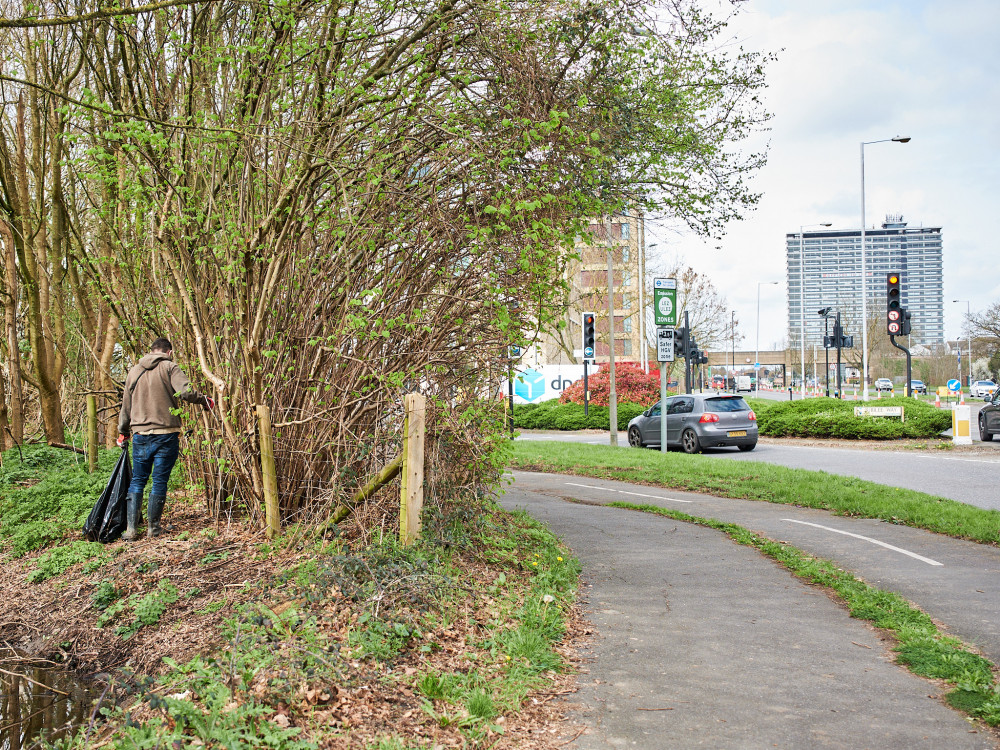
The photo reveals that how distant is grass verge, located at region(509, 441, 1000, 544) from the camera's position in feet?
34.1

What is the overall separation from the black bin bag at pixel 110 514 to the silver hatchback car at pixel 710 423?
57.0ft

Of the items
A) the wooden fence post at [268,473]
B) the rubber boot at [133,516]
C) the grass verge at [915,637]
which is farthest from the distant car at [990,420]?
the rubber boot at [133,516]

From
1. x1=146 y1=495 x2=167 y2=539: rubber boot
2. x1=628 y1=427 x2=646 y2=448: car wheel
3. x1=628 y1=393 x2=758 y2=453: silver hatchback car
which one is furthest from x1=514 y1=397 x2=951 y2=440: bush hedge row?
x1=146 y1=495 x2=167 y2=539: rubber boot

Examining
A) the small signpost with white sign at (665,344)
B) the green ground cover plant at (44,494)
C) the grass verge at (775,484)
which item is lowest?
the grass verge at (775,484)

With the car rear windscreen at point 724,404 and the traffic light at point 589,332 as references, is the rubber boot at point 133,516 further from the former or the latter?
the traffic light at point 589,332

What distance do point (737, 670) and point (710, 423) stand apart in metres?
18.4

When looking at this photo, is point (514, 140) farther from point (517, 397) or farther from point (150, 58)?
point (517, 397)

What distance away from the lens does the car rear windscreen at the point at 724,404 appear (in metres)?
23.1

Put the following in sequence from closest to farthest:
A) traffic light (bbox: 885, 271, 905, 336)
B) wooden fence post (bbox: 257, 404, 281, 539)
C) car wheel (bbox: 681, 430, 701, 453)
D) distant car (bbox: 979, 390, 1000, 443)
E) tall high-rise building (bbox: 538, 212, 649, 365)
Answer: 1. wooden fence post (bbox: 257, 404, 281, 539)
2. tall high-rise building (bbox: 538, 212, 649, 365)
3. distant car (bbox: 979, 390, 1000, 443)
4. car wheel (bbox: 681, 430, 701, 453)
5. traffic light (bbox: 885, 271, 905, 336)

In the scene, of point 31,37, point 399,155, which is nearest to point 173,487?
point 399,155

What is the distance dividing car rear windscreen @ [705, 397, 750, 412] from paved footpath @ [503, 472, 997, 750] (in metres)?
15.0

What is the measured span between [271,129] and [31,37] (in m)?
8.40

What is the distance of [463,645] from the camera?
17.2ft

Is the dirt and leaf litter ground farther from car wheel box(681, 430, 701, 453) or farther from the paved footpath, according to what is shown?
car wheel box(681, 430, 701, 453)
